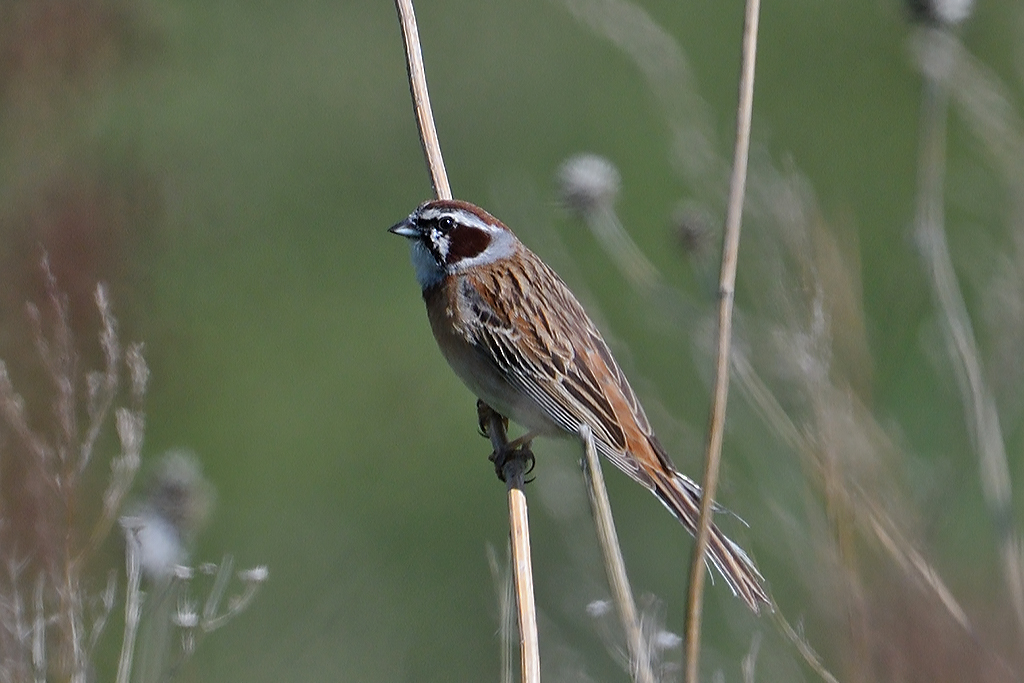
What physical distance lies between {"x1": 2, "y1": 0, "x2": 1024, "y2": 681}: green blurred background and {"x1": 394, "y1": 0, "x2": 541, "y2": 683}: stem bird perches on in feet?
1.68

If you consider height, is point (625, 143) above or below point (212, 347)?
above

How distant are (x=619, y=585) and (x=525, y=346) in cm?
184

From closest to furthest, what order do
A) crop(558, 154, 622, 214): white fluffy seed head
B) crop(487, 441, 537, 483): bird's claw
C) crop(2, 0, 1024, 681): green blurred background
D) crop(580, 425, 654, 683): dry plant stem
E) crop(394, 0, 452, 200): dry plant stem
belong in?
1. crop(580, 425, 654, 683): dry plant stem
2. crop(394, 0, 452, 200): dry plant stem
3. crop(487, 441, 537, 483): bird's claw
4. crop(558, 154, 622, 214): white fluffy seed head
5. crop(2, 0, 1024, 681): green blurred background

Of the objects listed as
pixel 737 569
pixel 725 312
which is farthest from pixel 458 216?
pixel 725 312

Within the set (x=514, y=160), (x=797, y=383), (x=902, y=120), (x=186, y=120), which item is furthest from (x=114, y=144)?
(x=797, y=383)

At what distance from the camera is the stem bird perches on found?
10.1ft

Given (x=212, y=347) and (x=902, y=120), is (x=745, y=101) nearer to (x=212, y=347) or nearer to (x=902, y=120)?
(x=212, y=347)

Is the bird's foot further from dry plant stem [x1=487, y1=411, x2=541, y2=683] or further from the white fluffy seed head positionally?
the white fluffy seed head

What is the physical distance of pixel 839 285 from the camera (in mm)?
3719

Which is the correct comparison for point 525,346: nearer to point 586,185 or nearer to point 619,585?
point 586,185

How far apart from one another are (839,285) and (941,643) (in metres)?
0.95

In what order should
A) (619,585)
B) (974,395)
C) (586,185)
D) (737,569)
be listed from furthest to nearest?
(586,185)
(737,569)
(974,395)
(619,585)

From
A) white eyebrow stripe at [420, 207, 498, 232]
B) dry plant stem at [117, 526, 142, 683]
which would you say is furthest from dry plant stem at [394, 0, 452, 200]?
dry plant stem at [117, 526, 142, 683]

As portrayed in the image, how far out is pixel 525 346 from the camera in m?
4.54
